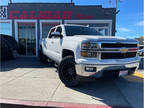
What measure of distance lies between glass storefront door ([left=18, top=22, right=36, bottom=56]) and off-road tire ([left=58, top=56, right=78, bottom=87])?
994cm

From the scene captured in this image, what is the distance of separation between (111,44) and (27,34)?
11.5 metres

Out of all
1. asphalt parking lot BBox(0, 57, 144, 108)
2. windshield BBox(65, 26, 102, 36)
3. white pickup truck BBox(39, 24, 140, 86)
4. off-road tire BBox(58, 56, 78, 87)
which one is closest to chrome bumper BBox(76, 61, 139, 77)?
white pickup truck BBox(39, 24, 140, 86)

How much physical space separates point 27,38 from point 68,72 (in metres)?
10.6

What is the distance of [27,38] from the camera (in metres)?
13.2

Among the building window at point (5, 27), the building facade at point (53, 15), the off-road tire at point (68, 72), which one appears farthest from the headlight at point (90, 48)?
the building window at point (5, 27)

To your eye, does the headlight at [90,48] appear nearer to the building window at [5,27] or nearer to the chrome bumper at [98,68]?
the chrome bumper at [98,68]

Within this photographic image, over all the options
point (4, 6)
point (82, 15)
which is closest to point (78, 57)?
point (82, 15)

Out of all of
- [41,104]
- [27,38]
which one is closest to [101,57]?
[41,104]

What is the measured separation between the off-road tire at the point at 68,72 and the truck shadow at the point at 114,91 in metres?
0.27

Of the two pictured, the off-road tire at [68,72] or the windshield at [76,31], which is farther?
the windshield at [76,31]

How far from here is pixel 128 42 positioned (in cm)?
362

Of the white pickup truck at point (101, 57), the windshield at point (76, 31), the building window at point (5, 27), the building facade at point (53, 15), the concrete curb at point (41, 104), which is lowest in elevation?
the concrete curb at point (41, 104)

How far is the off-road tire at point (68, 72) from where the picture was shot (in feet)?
12.4

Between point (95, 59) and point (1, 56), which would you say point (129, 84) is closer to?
point (95, 59)
